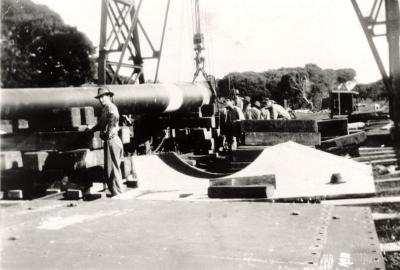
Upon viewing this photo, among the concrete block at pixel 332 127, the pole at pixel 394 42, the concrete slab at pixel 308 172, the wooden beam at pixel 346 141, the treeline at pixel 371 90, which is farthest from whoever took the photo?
the treeline at pixel 371 90

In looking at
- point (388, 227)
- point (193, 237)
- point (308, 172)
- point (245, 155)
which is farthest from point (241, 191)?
point (245, 155)

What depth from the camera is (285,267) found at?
1817mm

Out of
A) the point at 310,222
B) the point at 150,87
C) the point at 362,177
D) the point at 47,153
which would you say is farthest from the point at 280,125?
the point at 310,222

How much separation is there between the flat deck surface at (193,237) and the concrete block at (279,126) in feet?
18.8

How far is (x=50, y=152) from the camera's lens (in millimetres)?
7066

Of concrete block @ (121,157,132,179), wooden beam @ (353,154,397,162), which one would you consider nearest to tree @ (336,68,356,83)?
wooden beam @ (353,154,397,162)

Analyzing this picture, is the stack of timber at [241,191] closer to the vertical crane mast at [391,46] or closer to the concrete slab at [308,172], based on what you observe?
the concrete slab at [308,172]

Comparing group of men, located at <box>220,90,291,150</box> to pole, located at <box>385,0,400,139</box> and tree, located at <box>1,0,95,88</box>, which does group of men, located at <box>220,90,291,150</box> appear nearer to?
pole, located at <box>385,0,400,139</box>

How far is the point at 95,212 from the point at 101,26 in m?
9.68

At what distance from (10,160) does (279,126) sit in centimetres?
432

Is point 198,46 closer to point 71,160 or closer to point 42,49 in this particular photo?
point 71,160

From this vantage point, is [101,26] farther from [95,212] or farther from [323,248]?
[323,248]

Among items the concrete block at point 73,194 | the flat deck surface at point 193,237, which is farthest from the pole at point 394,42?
the flat deck surface at point 193,237

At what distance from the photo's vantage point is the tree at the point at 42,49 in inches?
1315
